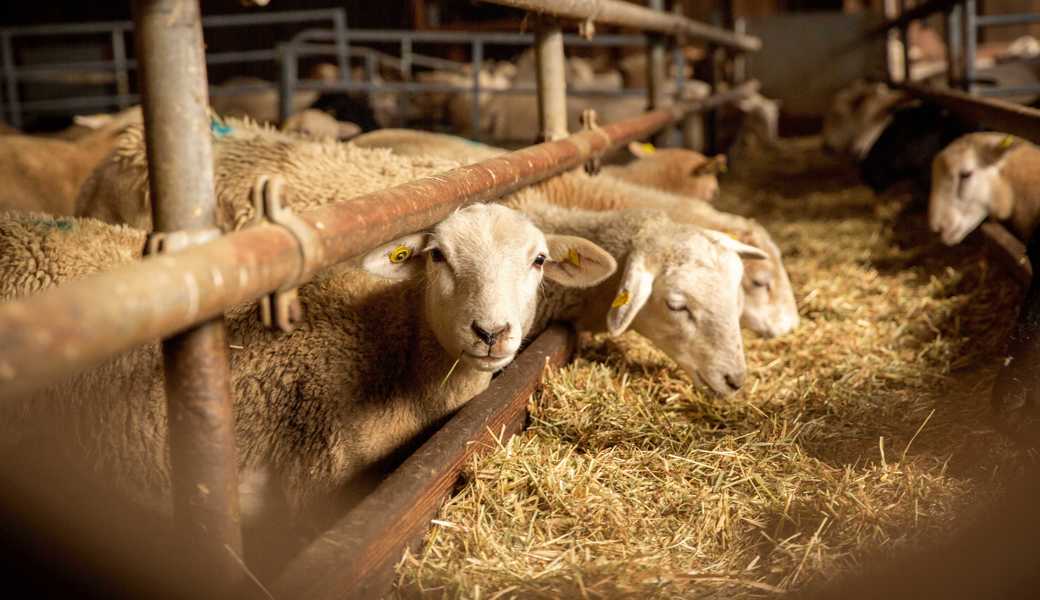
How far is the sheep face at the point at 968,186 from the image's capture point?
14.9ft

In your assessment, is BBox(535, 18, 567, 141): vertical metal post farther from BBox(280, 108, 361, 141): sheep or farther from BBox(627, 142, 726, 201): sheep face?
BBox(280, 108, 361, 141): sheep

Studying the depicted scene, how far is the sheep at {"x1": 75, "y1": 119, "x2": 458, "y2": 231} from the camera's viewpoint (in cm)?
303

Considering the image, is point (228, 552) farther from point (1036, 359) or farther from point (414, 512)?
point (1036, 359)

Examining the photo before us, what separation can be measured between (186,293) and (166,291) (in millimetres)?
40

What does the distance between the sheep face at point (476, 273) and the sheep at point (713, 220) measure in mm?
1320

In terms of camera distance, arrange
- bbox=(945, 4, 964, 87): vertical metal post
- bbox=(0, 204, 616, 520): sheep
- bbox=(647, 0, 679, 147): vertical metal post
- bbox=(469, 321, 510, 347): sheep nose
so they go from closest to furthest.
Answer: bbox=(469, 321, 510, 347): sheep nose
bbox=(0, 204, 616, 520): sheep
bbox=(647, 0, 679, 147): vertical metal post
bbox=(945, 4, 964, 87): vertical metal post

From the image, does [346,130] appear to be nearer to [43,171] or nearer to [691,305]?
[43,171]

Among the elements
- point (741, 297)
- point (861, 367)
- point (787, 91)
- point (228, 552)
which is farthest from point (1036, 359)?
point (787, 91)

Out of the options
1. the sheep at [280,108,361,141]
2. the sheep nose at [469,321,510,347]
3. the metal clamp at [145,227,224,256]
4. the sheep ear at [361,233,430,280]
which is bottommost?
the sheep nose at [469,321,510,347]

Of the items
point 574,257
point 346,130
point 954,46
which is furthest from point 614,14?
point 954,46

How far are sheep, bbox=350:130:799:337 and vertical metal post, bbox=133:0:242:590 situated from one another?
2460 mm

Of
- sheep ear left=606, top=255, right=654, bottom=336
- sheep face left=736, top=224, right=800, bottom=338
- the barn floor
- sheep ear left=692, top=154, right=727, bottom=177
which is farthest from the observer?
sheep ear left=692, top=154, right=727, bottom=177

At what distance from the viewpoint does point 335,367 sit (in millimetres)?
2234

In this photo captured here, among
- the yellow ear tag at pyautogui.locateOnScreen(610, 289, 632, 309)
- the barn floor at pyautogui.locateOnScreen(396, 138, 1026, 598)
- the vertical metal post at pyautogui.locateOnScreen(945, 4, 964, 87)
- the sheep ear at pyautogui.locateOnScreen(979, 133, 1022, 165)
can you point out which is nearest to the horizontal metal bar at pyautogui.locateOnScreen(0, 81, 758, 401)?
the barn floor at pyautogui.locateOnScreen(396, 138, 1026, 598)
